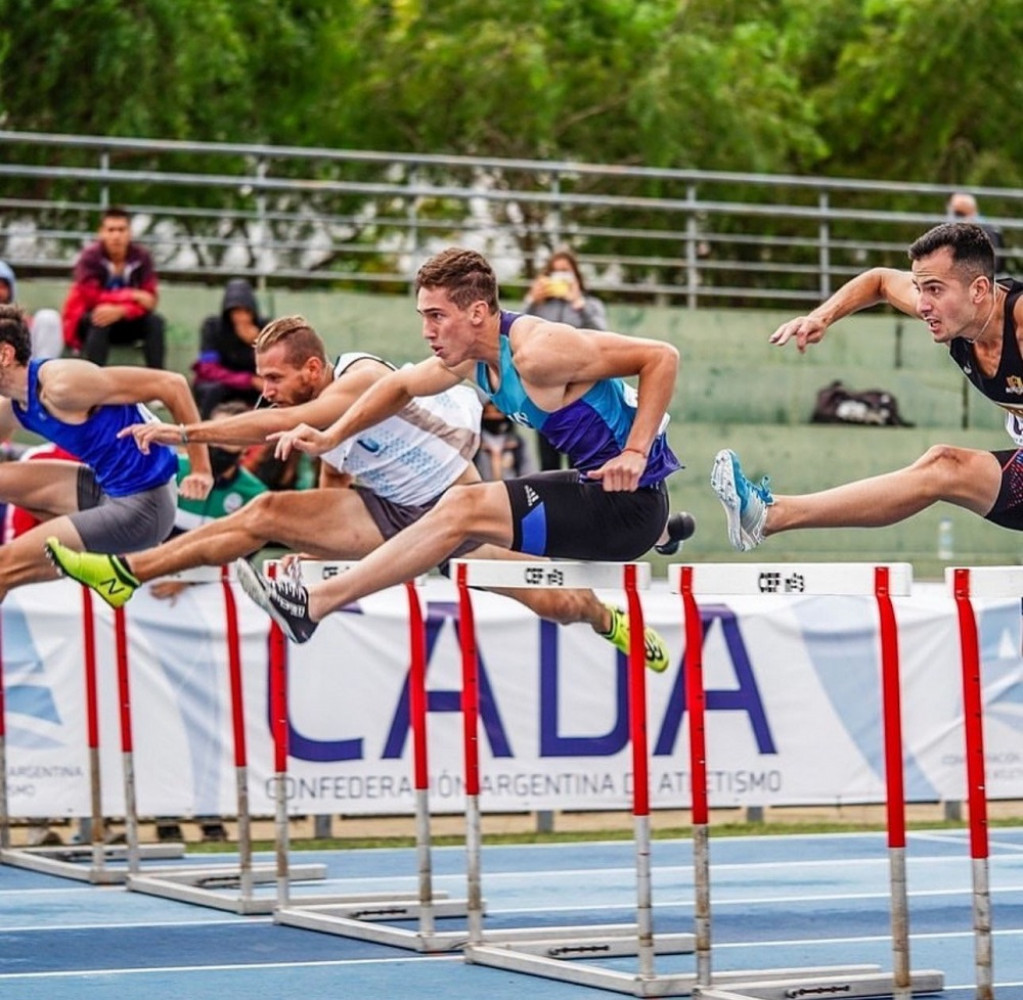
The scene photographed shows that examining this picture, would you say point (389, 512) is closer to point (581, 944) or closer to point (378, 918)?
point (378, 918)

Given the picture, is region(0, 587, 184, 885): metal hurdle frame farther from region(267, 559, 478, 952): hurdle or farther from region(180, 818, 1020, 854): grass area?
region(267, 559, 478, 952): hurdle

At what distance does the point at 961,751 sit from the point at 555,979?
586cm

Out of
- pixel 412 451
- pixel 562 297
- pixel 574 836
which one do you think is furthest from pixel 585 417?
pixel 562 297

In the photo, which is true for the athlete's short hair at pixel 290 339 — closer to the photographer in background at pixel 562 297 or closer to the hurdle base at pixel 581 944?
the hurdle base at pixel 581 944

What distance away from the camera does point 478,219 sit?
776 inches

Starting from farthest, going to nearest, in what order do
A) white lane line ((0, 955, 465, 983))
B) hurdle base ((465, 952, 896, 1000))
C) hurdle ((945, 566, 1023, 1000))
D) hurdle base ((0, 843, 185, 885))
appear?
hurdle base ((0, 843, 185, 885)), white lane line ((0, 955, 465, 983)), hurdle base ((465, 952, 896, 1000)), hurdle ((945, 566, 1023, 1000))

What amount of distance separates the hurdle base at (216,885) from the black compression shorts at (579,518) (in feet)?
7.46

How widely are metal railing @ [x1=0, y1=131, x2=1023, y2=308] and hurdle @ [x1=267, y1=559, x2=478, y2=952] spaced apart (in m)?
7.05

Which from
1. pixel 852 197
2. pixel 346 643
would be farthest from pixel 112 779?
pixel 852 197

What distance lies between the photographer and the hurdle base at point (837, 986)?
680 cm

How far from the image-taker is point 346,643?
11484 mm

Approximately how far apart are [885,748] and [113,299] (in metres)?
8.01

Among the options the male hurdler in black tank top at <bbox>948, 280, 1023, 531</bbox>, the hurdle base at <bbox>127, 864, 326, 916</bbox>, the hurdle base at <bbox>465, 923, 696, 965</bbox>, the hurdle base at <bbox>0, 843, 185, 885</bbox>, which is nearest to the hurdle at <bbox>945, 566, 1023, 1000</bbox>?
the male hurdler in black tank top at <bbox>948, 280, 1023, 531</bbox>

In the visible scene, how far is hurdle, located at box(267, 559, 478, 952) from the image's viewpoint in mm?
7812
